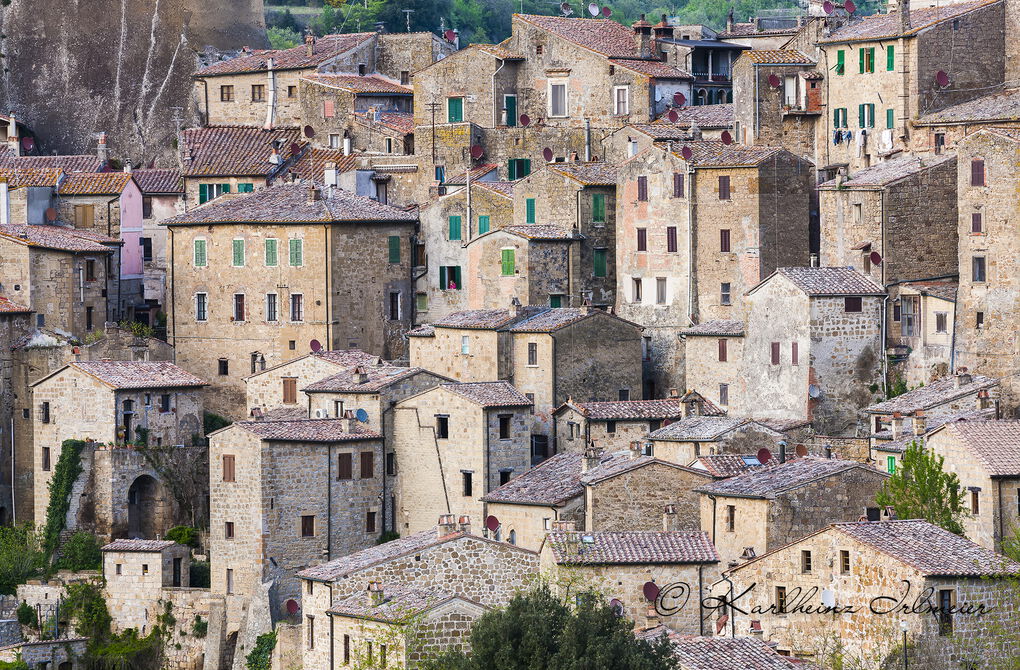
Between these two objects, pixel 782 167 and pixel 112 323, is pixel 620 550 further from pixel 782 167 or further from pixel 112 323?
pixel 112 323

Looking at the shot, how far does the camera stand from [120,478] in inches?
2751

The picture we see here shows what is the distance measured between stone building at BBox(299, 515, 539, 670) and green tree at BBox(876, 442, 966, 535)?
7.74 metres

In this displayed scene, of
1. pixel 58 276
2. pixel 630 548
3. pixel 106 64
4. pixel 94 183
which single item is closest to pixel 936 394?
pixel 630 548

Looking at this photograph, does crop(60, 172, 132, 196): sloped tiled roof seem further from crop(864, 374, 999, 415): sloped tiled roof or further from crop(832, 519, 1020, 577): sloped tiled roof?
crop(832, 519, 1020, 577): sloped tiled roof

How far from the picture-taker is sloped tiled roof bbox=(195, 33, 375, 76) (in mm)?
86375

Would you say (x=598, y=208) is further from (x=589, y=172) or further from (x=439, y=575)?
(x=439, y=575)

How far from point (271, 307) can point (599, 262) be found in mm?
9246

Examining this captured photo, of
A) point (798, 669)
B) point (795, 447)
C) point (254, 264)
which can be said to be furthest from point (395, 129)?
point (798, 669)

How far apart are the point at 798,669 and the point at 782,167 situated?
21696 millimetres

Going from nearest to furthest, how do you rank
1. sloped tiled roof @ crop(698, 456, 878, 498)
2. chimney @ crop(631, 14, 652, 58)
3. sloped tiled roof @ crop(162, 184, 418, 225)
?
1. sloped tiled roof @ crop(698, 456, 878, 498)
2. sloped tiled roof @ crop(162, 184, 418, 225)
3. chimney @ crop(631, 14, 652, 58)

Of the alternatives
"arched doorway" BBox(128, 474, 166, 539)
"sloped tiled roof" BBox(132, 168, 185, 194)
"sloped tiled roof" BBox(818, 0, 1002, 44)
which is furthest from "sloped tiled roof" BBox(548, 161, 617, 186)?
"sloped tiled roof" BBox(132, 168, 185, 194)

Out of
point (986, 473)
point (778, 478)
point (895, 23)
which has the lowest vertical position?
point (778, 478)

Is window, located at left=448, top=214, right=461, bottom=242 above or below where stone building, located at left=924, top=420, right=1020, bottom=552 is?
above

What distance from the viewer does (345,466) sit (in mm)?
65688
